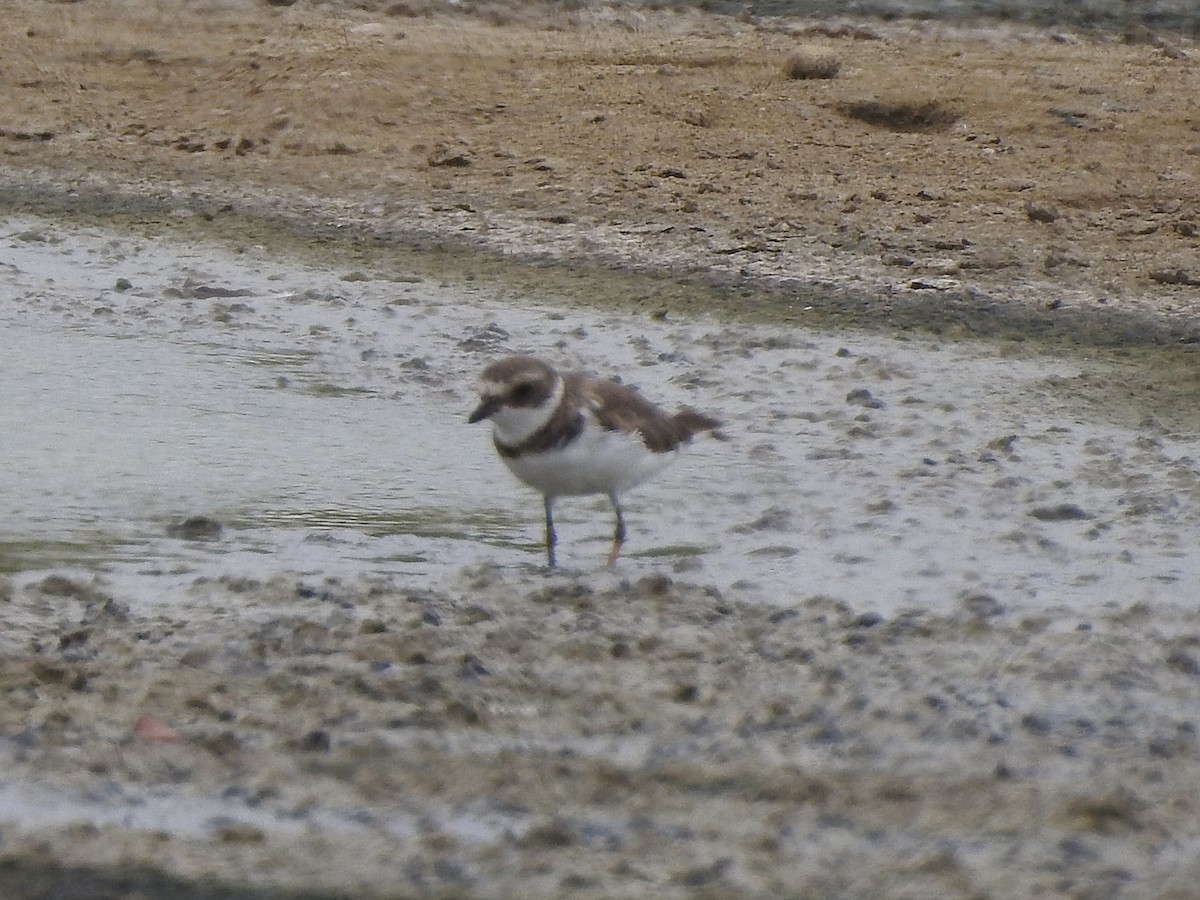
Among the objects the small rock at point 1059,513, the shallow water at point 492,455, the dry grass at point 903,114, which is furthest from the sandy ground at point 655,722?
the dry grass at point 903,114

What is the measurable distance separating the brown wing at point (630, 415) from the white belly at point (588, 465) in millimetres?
52

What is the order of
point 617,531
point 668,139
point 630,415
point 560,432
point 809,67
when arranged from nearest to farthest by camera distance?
point 560,432
point 630,415
point 617,531
point 668,139
point 809,67

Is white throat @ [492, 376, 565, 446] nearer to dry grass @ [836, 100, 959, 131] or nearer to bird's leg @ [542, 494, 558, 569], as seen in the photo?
bird's leg @ [542, 494, 558, 569]

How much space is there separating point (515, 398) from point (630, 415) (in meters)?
0.53

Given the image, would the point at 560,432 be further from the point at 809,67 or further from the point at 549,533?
the point at 809,67

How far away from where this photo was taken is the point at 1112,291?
1104 cm

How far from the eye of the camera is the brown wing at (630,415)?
719cm

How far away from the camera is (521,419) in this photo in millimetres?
6988

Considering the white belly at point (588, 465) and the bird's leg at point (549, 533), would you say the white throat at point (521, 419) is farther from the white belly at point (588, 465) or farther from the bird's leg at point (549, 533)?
the bird's leg at point (549, 533)

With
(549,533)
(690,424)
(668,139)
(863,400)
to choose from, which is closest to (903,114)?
(668,139)

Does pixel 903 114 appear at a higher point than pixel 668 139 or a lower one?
higher

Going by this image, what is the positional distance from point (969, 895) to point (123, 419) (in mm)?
5219

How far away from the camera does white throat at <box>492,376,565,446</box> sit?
6961 millimetres

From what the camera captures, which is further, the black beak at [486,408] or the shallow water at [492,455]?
the shallow water at [492,455]
